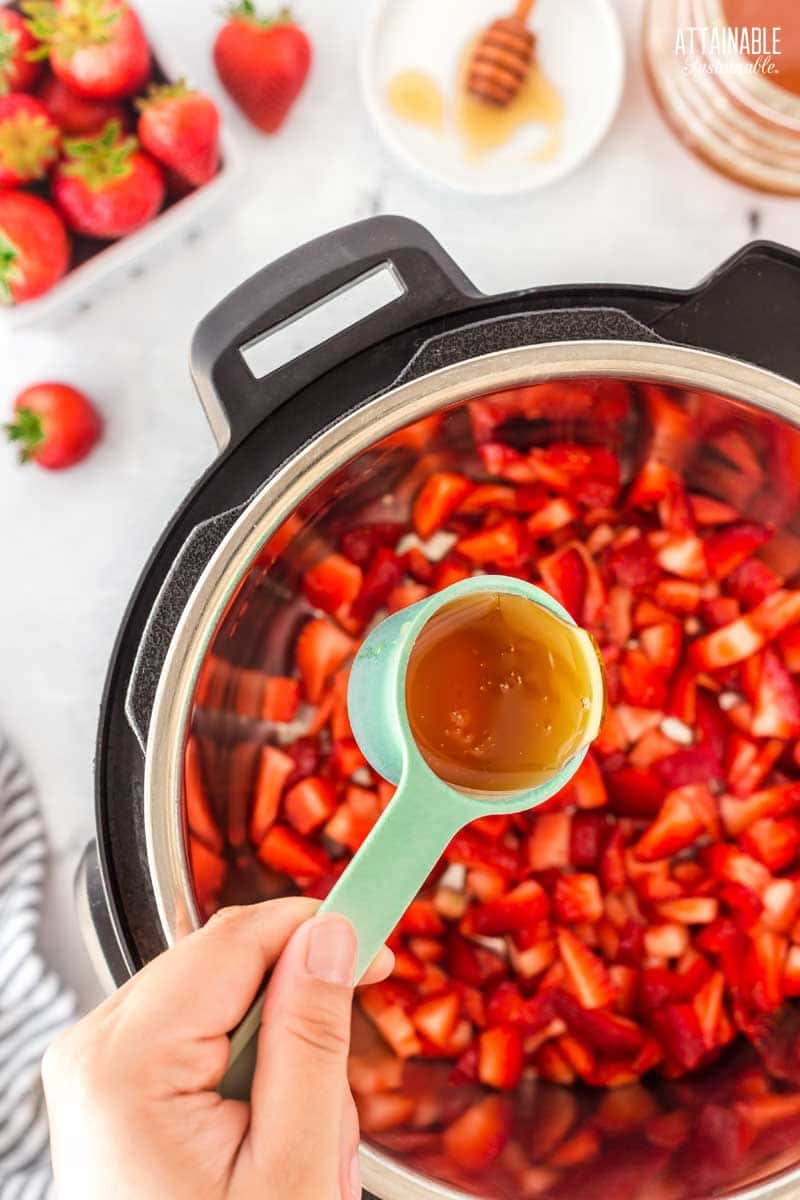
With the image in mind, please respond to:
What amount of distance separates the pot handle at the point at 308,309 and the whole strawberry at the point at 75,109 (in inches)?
13.7

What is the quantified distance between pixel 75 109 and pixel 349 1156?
1059 mm

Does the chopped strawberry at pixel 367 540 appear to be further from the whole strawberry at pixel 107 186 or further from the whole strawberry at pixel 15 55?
the whole strawberry at pixel 15 55

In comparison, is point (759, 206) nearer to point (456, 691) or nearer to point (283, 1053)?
point (456, 691)

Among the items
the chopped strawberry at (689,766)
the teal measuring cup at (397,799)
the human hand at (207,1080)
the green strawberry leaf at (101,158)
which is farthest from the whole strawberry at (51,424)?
the chopped strawberry at (689,766)

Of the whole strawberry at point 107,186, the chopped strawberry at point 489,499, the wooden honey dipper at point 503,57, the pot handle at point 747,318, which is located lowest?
the chopped strawberry at point 489,499

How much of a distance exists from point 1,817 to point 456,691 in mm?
580

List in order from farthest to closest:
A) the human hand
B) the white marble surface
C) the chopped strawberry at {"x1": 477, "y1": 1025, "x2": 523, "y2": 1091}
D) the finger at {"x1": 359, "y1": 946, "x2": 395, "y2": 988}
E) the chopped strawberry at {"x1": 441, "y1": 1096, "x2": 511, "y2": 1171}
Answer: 1. the white marble surface
2. the chopped strawberry at {"x1": 477, "y1": 1025, "x2": 523, "y2": 1091}
3. the chopped strawberry at {"x1": 441, "y1": 1096, "x2": 511, "y2": 1171}
4. the finger at {"x1": 359, "y1": 946, "x2": 395, "y2": 988}
5. the human hand

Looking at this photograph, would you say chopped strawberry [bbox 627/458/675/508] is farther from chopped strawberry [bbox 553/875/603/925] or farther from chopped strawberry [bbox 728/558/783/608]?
chopped strawberry [bbox 553/875/603/925]

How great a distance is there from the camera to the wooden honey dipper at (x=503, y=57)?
1160 mm

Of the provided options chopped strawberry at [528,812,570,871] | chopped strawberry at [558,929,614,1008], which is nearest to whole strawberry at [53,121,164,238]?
chopped strawberry at [528,812,570,871]

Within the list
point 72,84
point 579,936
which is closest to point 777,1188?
point 579,936

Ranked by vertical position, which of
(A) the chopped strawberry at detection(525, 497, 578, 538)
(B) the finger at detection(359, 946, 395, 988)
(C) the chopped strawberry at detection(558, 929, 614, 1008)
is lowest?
(C) the chopped strawberry at detection(558, 929, 614, 1008)

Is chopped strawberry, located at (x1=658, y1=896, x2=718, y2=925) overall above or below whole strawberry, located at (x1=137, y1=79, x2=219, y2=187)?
below

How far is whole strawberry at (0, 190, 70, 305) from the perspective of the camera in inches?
43.4
